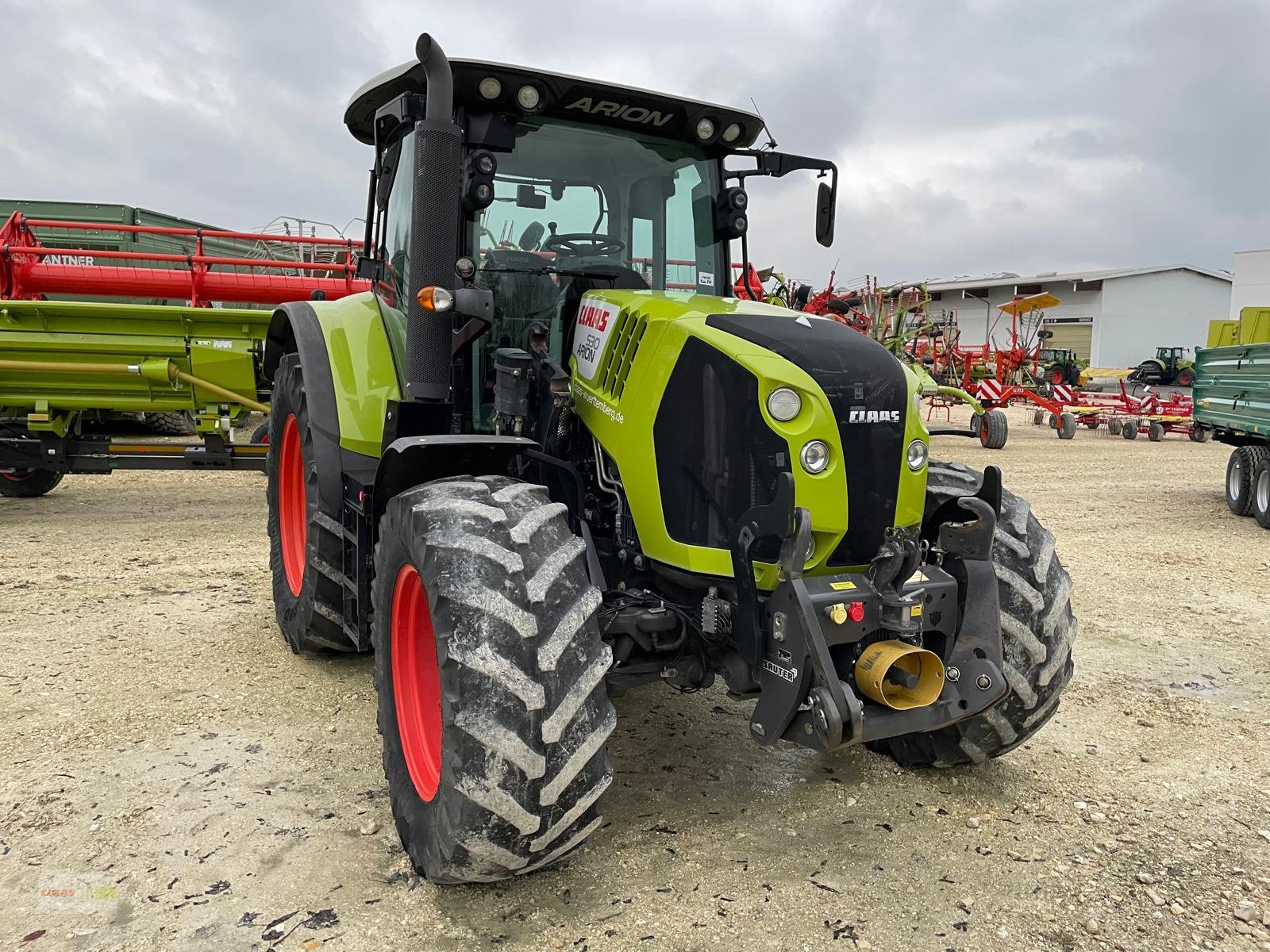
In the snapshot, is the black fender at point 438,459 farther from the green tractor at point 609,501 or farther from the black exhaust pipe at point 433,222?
the black exhaust pipe at point 433,222

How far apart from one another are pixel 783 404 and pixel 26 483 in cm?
833

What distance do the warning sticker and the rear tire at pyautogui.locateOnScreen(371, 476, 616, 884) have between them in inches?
26.6

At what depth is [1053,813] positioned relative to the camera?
125 inches

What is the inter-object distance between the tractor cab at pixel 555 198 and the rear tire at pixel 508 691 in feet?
2.96

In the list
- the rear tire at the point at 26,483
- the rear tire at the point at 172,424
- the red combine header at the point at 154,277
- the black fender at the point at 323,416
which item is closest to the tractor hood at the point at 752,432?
the black fender at the point at 323,416

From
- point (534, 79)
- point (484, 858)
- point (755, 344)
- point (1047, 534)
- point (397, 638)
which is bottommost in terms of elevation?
point (484, 858)

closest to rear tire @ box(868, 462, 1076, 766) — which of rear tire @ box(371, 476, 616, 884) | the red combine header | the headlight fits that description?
the headlight

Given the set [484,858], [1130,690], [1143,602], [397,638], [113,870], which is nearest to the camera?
[484,858]

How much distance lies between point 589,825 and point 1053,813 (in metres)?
1.69

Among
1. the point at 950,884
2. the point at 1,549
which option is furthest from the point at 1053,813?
the point at 1,549

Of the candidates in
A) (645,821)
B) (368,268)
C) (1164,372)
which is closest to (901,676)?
(645,821)

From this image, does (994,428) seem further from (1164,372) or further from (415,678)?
(1164,372)

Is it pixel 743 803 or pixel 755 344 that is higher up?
pixel 755 344

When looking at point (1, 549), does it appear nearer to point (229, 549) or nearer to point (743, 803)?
point (229, 549)
